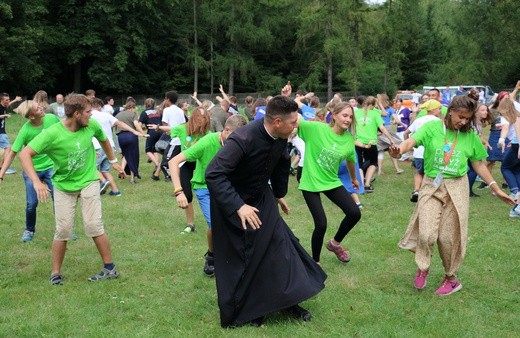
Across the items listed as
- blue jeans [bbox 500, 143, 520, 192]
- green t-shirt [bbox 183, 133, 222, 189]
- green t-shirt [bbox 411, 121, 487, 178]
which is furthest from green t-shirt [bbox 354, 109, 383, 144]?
green t-shirt [bbox 411, 121, 487, 178]

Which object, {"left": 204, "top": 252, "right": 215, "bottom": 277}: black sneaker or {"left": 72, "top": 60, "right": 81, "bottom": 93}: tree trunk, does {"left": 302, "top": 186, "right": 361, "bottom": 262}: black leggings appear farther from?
{"left": 72, "top": 60, "right": 81, "bottom": 93}: tree trunk

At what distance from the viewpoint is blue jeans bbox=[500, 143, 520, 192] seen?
32.2 ft

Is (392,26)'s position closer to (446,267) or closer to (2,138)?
(2,138)

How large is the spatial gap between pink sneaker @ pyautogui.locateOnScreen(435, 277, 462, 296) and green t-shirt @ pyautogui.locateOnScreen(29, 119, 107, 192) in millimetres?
3722

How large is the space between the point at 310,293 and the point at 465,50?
1824 inches

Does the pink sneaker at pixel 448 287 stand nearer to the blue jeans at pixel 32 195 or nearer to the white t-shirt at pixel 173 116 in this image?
the blue jeans at pixel 32 195

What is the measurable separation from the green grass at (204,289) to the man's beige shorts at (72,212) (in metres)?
0.59

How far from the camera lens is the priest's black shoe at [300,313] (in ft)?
16.1

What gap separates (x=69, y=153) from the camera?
5.73 metres

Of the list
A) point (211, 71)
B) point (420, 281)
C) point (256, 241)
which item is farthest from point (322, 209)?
point (211, 71)

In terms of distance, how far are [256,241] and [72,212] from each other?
227 cm

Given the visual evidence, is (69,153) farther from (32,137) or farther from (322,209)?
(322,209)

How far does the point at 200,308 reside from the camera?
5281mm

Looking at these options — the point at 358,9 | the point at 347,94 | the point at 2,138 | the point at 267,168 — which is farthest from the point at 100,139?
the point at 347,94
